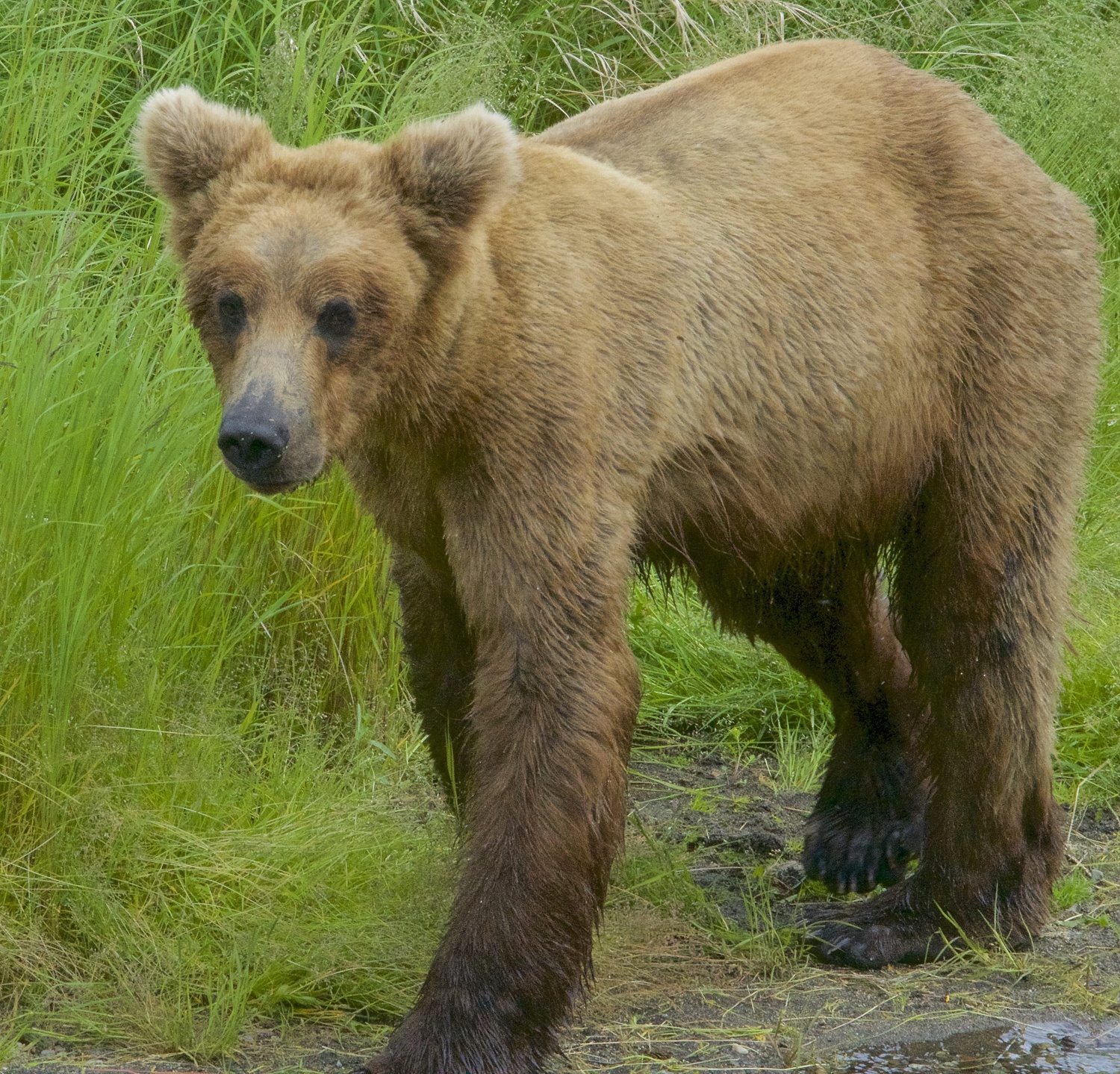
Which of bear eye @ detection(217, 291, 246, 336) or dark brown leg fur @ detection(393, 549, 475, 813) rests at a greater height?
bear eye @ detection(217, 291, 246, 336)

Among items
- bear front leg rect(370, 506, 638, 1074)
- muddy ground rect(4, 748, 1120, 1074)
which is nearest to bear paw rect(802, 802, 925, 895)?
muddy ground rect(4, 748, 1120, 1074)

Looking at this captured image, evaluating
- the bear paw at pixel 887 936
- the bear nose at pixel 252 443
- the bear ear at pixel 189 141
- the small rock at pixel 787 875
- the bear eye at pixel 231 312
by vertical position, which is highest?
the bear ear at pixel 189 141

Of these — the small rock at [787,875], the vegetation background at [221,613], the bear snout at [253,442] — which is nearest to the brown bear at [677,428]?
the bear snout at [253,442]

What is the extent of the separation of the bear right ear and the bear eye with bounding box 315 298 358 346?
50 cm

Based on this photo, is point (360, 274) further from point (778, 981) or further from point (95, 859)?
point (778, 981)

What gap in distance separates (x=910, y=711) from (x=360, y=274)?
244 centimetres

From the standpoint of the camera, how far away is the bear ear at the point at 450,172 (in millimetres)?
3764

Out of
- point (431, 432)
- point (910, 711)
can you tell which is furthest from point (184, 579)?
point (910, 711)

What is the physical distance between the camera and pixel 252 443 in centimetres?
352

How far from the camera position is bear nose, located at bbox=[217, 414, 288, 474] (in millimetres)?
3504

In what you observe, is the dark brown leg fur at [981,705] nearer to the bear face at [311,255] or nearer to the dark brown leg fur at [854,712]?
the dark brown leg fur at [854,712]

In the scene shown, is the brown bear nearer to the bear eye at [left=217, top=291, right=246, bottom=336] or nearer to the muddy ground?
the bear eye at [left=217, top=291, right=246, bottom=336]

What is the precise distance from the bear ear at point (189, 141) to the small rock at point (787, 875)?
280 centimetres

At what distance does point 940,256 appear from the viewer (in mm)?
4637
